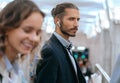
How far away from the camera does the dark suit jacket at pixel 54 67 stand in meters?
2.70

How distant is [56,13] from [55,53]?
0.47 m

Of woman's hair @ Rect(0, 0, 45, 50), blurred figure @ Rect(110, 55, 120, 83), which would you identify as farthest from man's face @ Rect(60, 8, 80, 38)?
woman's hair @ Rect(0, 0, 45, 50)

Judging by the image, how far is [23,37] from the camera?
1568 millimetres

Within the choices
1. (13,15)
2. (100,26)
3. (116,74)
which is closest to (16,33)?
(13,15)

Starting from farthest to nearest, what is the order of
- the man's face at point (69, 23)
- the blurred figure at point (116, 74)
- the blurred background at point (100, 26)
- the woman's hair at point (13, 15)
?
the blurred background at point (100, 26), the man's face at point (69, 23), the blurred figure at point (116, 74), the woman's hair at point (13, 15)

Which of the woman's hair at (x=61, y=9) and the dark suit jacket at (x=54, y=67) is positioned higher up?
the woman's hair at (x=61, y=9)

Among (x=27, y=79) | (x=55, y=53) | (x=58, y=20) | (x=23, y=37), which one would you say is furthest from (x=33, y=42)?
(x=58, y=20)

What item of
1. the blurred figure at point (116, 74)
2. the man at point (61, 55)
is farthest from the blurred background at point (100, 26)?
the blurred figure at point (116, 74)

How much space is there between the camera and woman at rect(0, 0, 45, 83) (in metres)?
1.56

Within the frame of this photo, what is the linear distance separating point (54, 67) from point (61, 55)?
14cm

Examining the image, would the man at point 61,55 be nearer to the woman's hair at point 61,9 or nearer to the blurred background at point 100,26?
the woman's hair at point 61,9

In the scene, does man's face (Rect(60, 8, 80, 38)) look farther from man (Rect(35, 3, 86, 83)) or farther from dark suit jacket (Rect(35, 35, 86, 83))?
dark suit jacket (Rect(35, 35, 86, 83))

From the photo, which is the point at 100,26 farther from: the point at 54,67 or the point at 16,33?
the point at 16,33

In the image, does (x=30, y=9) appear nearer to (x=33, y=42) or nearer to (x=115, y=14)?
(x=33, y=42)
